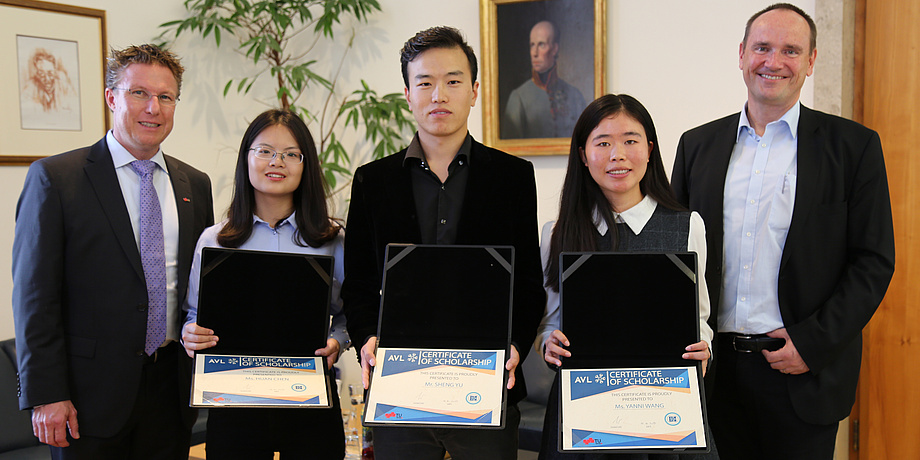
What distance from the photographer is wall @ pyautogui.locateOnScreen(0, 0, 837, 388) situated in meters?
3.20

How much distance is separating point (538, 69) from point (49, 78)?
2308 mm

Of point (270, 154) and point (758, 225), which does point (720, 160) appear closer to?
point (758, 225)

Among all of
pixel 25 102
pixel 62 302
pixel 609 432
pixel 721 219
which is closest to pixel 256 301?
pixel 62 302

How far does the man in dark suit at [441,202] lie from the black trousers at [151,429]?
2.09 ft

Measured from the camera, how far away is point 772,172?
6.55ft

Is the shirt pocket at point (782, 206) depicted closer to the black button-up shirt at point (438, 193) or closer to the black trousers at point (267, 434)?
the black button-up shirt at point (438, 193)

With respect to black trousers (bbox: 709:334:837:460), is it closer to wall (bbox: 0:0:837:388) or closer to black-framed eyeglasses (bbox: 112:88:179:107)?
wall (bbox: 0:0:837:388)

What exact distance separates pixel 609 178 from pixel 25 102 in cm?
278

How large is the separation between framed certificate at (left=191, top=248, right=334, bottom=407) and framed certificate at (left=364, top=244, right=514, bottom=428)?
244 millimetres

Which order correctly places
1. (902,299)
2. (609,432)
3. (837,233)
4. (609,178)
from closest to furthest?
1. (609,432)
2. (609,178)
3. (837,233)
4. (902,299)

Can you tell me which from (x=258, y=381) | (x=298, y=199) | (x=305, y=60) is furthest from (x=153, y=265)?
(x=305, y=60)

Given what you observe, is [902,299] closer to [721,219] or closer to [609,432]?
[721,219]

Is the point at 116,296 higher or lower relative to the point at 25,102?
lower

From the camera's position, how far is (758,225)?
6.48ft
